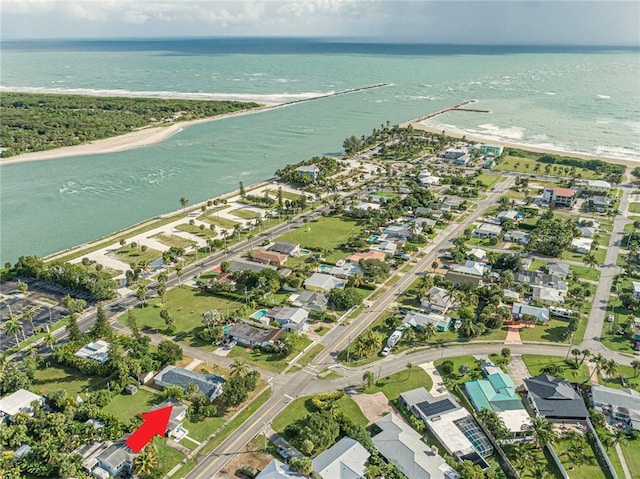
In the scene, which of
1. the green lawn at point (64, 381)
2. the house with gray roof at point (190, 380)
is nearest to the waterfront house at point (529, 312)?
the house with gray roof at point (190, 380)

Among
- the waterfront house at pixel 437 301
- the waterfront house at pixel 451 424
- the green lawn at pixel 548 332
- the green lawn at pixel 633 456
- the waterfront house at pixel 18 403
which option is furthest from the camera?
the waterfront house at pixel 437 301

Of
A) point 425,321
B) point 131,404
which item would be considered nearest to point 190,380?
point 131,404

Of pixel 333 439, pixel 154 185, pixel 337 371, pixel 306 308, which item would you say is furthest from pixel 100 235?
pixel 333 439

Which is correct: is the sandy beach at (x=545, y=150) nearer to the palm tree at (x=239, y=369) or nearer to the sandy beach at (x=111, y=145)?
the sandy beach at (x=111, y=145)

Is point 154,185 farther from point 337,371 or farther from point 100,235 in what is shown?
point 337,371

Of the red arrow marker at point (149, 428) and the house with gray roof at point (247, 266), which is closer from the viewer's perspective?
the red arrow marker at point (149, 428)

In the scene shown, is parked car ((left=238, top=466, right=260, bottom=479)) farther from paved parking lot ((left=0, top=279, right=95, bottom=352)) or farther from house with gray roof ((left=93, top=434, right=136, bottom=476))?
paved parking lot ((left=0, top=279, right=95, bottom=352))
